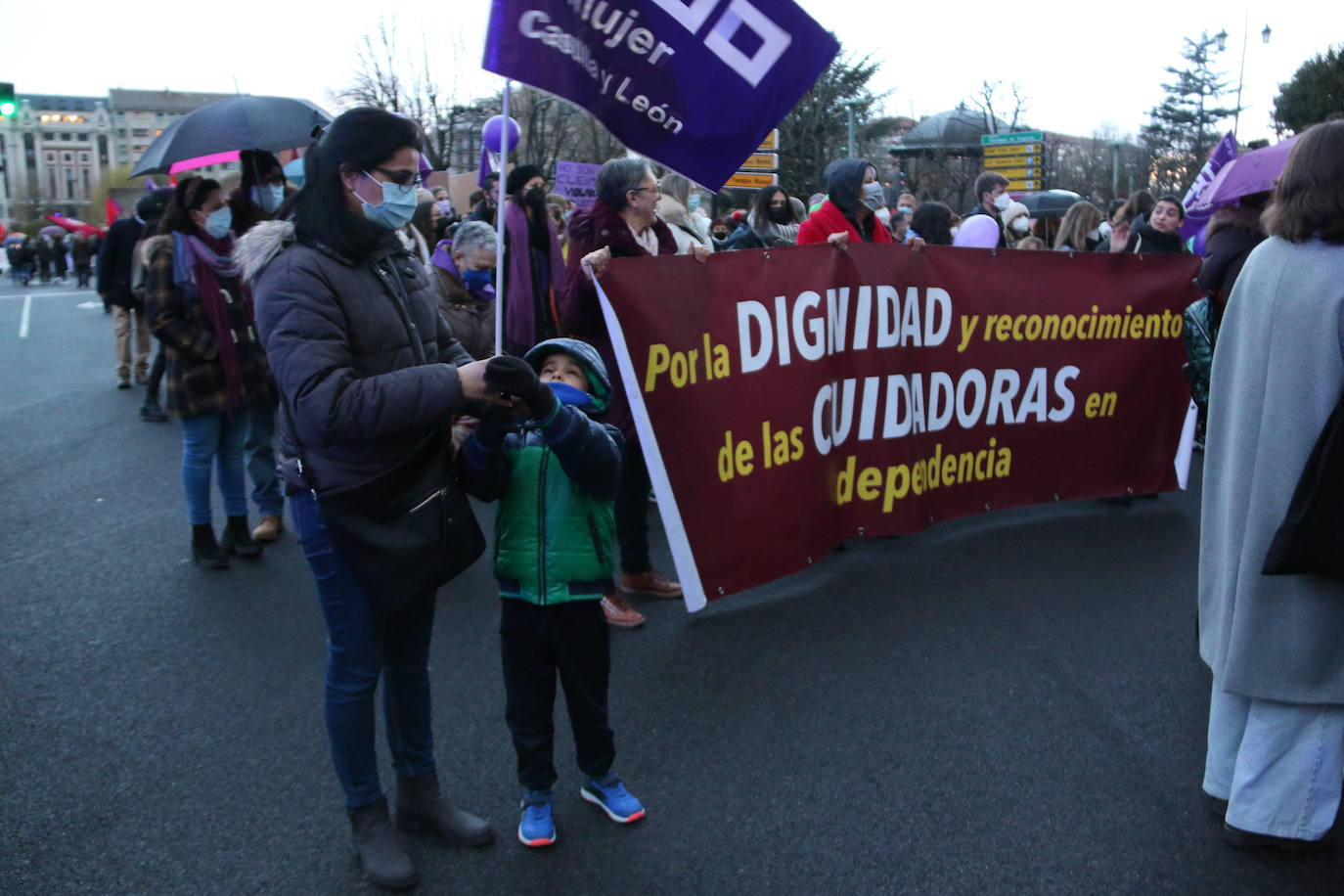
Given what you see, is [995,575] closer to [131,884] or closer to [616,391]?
[616,391]

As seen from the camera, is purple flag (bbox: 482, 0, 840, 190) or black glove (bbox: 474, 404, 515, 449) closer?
black glove (bbox: 474, 404, 515, 449)

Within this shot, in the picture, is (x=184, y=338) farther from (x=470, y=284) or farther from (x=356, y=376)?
(x=356, y=376)

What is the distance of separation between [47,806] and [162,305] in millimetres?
2717

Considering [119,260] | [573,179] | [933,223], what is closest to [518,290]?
[933,223]

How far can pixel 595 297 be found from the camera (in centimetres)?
441

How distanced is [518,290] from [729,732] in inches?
99.6

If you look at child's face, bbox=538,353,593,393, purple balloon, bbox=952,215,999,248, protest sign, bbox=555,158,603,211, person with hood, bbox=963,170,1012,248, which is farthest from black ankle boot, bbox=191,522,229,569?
person with hood, bbox=963,170,1012,248

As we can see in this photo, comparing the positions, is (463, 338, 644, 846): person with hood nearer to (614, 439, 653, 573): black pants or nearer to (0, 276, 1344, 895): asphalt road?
(0, 276, 1344, 895): asphalt road

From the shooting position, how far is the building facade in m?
138

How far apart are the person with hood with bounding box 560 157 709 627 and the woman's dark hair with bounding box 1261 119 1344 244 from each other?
211 cm

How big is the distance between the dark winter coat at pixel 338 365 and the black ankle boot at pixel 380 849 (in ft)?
2.90

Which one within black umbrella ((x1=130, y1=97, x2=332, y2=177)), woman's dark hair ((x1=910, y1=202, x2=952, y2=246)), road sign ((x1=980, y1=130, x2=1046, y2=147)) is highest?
road sign ((x1=980, y1=130, x2=1046, y2=147))

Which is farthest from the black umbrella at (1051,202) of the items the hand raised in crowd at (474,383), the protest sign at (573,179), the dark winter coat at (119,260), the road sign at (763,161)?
the hand raised in crowd at (474,383)

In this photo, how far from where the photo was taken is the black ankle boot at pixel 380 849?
288 cm
